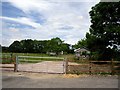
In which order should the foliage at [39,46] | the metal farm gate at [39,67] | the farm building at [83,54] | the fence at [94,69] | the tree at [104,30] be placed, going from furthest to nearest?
the foliage at [39,46] < the farm building at [83,54] < the tree at [104,30] < the metal farm gate at [39,67] < the fence at [94,69]

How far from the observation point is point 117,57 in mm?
28438

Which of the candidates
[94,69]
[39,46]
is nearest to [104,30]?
[94,69]

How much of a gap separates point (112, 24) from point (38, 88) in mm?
17750

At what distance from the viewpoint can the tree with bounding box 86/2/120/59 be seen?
26766 millimetres

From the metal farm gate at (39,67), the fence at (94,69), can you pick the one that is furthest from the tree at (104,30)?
the fence at (94,69)

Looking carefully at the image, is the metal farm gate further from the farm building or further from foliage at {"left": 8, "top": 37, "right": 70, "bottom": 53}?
foliage at {"left": 8, "top": 37, "right": 70, "bottom": 53}

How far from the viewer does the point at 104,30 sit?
2670 centimetres

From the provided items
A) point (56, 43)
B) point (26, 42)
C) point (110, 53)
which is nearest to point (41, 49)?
point (26, 42)

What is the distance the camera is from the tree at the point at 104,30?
26.8 meters

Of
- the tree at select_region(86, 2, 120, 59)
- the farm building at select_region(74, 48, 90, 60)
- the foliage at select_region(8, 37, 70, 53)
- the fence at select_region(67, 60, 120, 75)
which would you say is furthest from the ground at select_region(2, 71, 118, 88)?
the foliage at select_region(8, 37, 70, 53)

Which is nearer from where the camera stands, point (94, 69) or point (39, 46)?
point (94, 69)

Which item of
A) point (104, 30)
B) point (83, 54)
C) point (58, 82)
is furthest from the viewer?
point (83, 54)

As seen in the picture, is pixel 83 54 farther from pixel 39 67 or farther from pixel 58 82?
pixel 58 82

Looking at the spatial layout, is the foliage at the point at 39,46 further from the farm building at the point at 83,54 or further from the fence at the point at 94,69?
the fence at the point at 94,69
